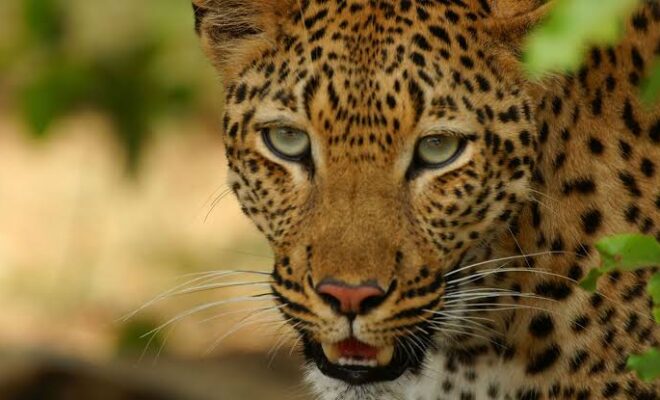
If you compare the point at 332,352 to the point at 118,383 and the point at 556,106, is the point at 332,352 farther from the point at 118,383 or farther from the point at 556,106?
the point at 118,383

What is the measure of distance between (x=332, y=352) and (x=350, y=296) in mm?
438

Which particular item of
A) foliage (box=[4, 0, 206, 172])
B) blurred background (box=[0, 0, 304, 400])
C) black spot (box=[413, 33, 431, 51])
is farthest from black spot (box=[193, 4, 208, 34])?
foliage (box=[4, 0, 206, 172])

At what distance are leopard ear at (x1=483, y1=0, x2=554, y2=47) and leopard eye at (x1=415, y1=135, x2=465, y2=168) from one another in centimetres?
48

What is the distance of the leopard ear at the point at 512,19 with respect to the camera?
6.08 meters

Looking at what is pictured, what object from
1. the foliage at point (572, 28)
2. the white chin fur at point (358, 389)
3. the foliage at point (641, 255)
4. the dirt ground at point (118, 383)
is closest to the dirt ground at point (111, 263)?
the dirt ground at point (118, 383)

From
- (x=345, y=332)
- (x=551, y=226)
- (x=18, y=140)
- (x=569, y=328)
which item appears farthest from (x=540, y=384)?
(x=18, y=140)

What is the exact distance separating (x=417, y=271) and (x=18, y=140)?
Answer: 14.4 meters

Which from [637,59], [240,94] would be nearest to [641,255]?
[637,59]

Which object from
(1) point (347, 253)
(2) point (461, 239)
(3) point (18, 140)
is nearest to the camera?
(1) point (347, 253)

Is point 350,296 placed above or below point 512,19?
below

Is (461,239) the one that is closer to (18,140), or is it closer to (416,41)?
(416,41)

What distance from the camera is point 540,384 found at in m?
6.46

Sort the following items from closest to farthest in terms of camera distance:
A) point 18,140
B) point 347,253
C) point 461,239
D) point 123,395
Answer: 1. point 347,253
2. point 461,239
3. point 123,395
4. point 18,140

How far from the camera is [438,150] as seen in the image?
6.03 meters
